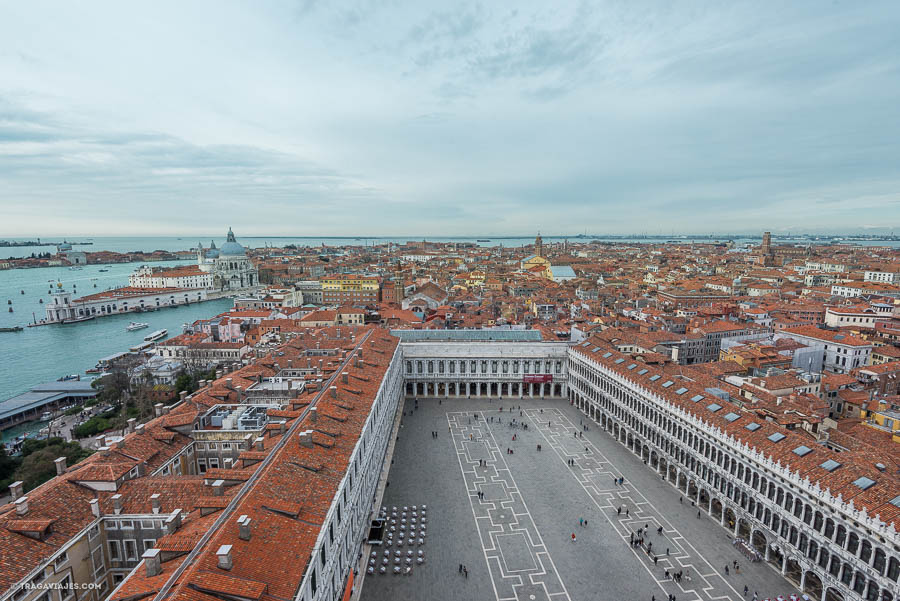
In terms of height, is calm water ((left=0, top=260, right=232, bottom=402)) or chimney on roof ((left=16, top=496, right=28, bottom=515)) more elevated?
chimney on roof ((left=16, top=496, right=28, bottom=515))

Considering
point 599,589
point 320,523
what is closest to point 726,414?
point 599,589

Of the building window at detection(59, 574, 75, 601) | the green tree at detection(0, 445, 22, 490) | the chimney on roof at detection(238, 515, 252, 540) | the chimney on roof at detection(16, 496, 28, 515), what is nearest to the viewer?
the chimney on roof at detection(238, 515, 252, 540)

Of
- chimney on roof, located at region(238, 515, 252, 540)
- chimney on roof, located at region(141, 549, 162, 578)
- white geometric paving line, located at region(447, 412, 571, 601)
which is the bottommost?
white geometric paving line, located at region(447, 412, 571, 601)

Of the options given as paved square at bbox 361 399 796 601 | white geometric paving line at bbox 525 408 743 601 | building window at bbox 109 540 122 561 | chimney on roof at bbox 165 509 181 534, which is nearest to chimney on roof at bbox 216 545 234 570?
chimney on roof at bbox 165 509 181 534

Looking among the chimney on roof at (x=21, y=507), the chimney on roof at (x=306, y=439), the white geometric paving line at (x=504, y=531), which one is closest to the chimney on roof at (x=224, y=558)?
the chimney on roof at (x=306, y=439)

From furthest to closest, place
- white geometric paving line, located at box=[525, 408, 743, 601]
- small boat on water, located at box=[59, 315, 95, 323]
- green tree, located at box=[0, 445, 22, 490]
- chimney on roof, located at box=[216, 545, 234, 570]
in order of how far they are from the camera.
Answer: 1. small boat on water, located at box=[59, 315, 95, 323]
2. green tree, located at box=[0, 445, 22, 490]
3. white geometric paving line, located at box=[525, 408, 743, 601]
4. chimney on roof, located at box=[216, 545, 234, 570]

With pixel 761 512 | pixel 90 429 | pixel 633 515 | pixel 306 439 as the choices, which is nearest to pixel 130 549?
pixel 306 439

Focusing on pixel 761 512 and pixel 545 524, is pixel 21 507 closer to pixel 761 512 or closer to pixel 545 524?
pixel 545 524

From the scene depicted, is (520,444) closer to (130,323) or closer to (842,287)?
(842,287)

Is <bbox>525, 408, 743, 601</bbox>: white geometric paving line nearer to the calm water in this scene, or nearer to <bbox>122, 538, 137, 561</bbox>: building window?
<bbox>122, 538, 137, 561</bbox>: building window
